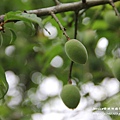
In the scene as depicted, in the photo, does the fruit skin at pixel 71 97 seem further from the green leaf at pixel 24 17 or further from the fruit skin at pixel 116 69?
the green leaf at pixel 24 17

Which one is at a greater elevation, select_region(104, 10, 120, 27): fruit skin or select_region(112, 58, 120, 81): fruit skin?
select_region(104, 10, 120, 27): fruit skin

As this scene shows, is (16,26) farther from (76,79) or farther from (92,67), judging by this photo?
(92,67)

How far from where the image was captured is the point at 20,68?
298cm

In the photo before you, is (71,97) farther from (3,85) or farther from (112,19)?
(112,19)

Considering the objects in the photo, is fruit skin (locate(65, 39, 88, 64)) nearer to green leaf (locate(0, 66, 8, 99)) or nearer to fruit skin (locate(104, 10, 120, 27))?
green leaf (locate(0, 66, 8, 99))

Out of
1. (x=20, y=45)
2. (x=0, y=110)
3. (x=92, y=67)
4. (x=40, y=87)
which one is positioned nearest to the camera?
(x=0, y=110)

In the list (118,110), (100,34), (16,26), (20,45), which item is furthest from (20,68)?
(16,26)

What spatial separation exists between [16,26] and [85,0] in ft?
0.85

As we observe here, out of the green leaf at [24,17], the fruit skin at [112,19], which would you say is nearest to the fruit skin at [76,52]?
the green leaf at [24,17]

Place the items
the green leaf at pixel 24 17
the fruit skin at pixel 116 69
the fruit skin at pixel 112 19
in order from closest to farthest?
the green leaf at pixel 24 17
the fruit skin at pixel 116 69
the fruit skin at pixel 112 19

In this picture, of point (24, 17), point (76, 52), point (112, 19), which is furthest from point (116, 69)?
point (112, 19)

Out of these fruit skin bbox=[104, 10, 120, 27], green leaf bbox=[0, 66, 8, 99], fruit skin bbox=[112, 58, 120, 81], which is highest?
fruit skin bbox=[104, 10, 120, 27]

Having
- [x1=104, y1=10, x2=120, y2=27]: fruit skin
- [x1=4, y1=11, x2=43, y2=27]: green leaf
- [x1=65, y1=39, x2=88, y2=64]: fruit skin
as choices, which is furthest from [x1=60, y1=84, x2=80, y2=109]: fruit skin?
[x1=104, y1=10, x2=120, y2=27]: fruit skin

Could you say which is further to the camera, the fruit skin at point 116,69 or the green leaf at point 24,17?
the fruit skin at point 116,69
